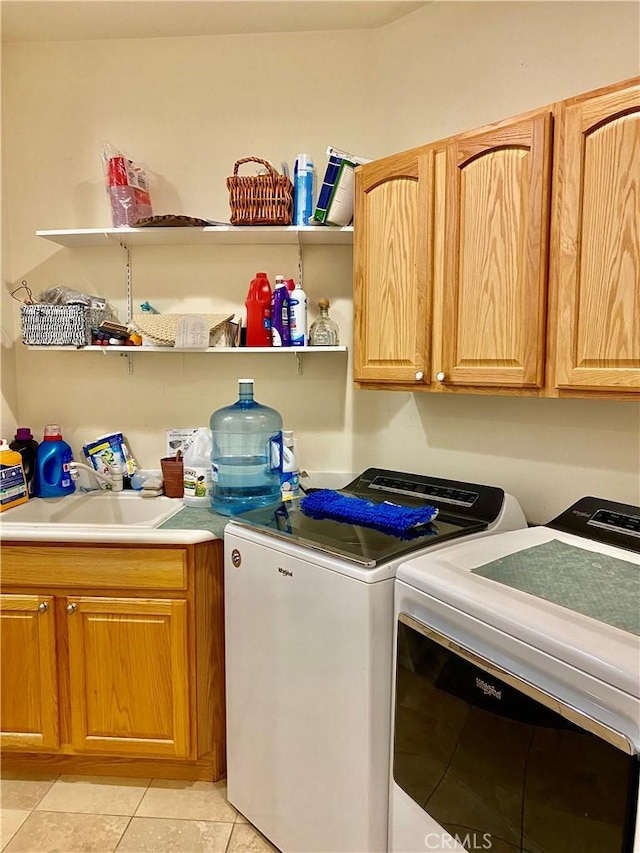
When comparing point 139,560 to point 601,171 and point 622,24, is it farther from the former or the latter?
point 622,24

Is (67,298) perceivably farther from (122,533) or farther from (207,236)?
(122,533)

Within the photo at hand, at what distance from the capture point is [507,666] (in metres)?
1.17

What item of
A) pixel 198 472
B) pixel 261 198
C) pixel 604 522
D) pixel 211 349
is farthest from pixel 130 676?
pixel 261 198

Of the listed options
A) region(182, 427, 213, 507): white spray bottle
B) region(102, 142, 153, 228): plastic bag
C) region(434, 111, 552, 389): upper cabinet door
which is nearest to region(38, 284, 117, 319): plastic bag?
region(102, 142, 153, 228): plastic bag

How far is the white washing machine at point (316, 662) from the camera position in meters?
1.45

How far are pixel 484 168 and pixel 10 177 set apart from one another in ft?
6.29

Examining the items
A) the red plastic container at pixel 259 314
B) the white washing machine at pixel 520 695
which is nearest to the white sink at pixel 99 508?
the red plastic container at pixel 259 314

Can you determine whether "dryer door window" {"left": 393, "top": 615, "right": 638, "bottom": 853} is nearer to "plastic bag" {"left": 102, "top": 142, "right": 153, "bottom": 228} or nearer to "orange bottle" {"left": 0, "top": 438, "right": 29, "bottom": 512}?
"orange bottle" {"left": 0, "top": 438, "right": 29, "bottom": 512}

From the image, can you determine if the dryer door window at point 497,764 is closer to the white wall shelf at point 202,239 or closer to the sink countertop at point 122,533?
the sink countertop at point 122,533

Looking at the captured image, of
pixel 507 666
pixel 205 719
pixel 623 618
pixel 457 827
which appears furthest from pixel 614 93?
pixel 205 719

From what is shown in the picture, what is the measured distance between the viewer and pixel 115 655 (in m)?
1.93

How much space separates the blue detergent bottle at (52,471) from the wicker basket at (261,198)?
114 centimetres

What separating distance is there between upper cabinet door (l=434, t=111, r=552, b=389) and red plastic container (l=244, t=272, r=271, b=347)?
2.38 feet

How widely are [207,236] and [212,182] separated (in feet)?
0.87
